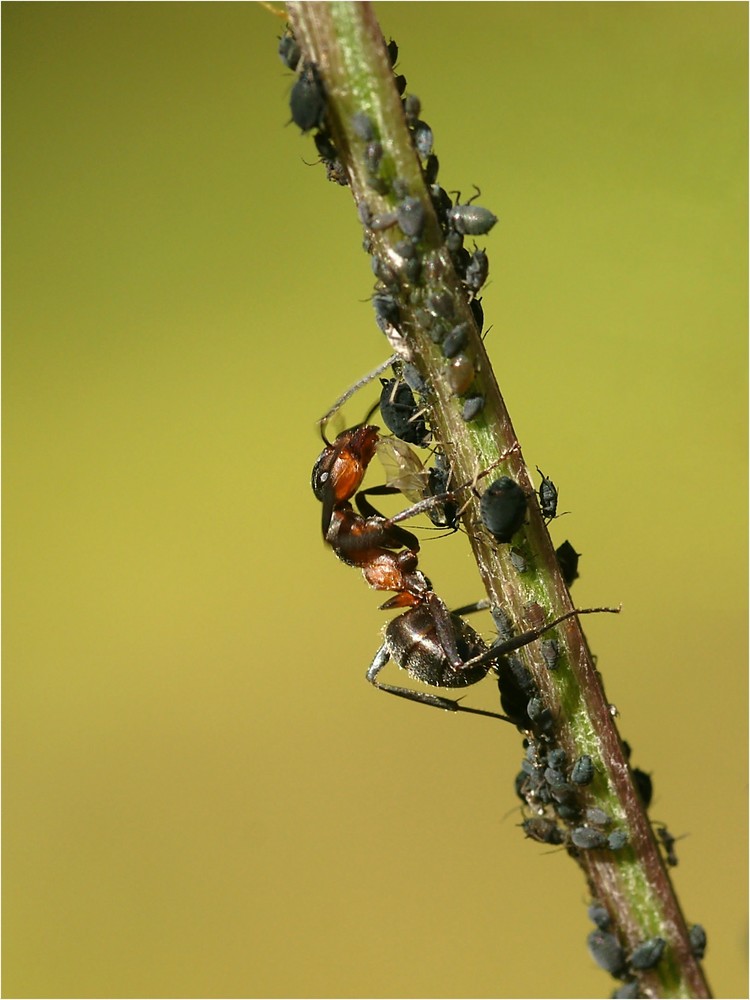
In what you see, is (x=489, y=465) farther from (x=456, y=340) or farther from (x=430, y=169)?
(x=430, y=169)

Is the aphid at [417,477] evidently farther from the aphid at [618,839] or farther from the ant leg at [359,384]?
the aphid at [618,839]

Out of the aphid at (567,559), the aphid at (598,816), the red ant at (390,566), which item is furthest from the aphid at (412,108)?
the aphid at (598,816)

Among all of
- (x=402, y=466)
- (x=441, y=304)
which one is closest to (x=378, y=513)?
(x=402, y=466)

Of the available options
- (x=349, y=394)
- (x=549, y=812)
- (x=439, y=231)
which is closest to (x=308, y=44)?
(x=439, y=231)

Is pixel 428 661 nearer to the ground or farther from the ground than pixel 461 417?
nearer to the ground

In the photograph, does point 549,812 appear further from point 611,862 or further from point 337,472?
point 337,472

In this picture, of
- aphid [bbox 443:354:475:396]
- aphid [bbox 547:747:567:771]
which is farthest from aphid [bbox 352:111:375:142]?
aphid [bbox 547:747:567:771]

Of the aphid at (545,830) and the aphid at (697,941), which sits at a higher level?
the aphid at (545,830)
